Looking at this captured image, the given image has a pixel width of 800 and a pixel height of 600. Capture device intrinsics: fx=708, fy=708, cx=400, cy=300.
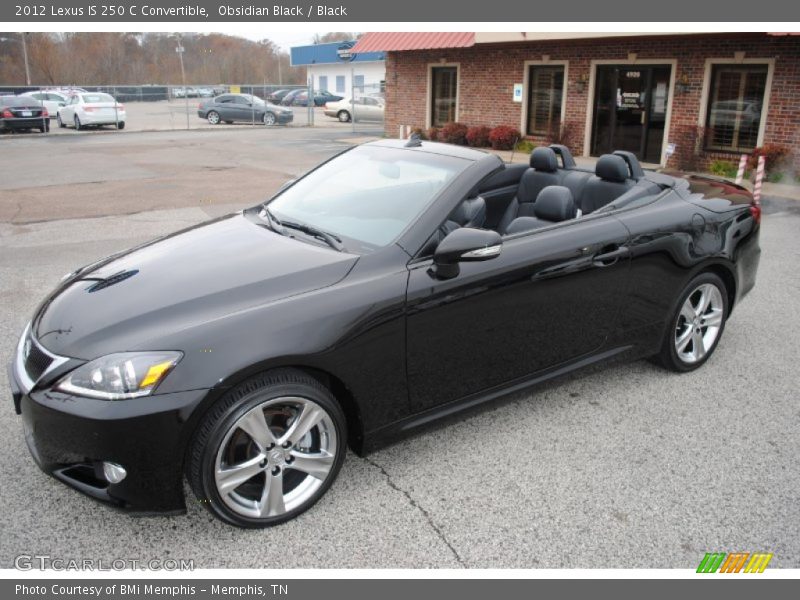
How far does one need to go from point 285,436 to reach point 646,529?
1620mm

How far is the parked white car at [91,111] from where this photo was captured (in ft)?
91.9

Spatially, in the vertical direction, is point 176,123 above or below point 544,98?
below

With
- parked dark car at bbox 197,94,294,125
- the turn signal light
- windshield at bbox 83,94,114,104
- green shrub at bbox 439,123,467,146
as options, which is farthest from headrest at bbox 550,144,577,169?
parked dark car at bbox 197,94,294,125

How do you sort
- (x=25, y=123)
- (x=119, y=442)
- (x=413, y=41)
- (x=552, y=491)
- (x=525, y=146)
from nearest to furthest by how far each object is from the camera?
1. (x=119, y=442)
2. (x=552, y=491)
3. (x=525, y=146)
4. (x=413, y=41)
5. (x=25, y=123)

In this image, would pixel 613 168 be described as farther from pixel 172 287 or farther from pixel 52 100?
pixel 52 100

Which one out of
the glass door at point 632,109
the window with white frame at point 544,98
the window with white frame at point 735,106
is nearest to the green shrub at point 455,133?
the window with white frame at point 544,98

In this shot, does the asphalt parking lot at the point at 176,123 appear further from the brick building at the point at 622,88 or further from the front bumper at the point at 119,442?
the front bumper at the point at 119,442

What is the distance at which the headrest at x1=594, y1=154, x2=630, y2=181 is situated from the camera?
15.3 feet

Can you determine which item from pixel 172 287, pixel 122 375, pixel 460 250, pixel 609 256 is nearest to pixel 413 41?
pixel 609 256

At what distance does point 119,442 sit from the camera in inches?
105

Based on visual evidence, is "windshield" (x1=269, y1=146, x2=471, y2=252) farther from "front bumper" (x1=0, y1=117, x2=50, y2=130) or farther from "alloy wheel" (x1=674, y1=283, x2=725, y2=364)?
"front bumper" (x1=0, y1=117, x2=50, y2=130)

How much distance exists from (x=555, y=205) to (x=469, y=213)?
0.51 metres

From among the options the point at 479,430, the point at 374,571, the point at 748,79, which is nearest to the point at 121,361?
the point at 374,571

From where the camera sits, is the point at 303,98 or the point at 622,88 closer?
the point at 622,88
